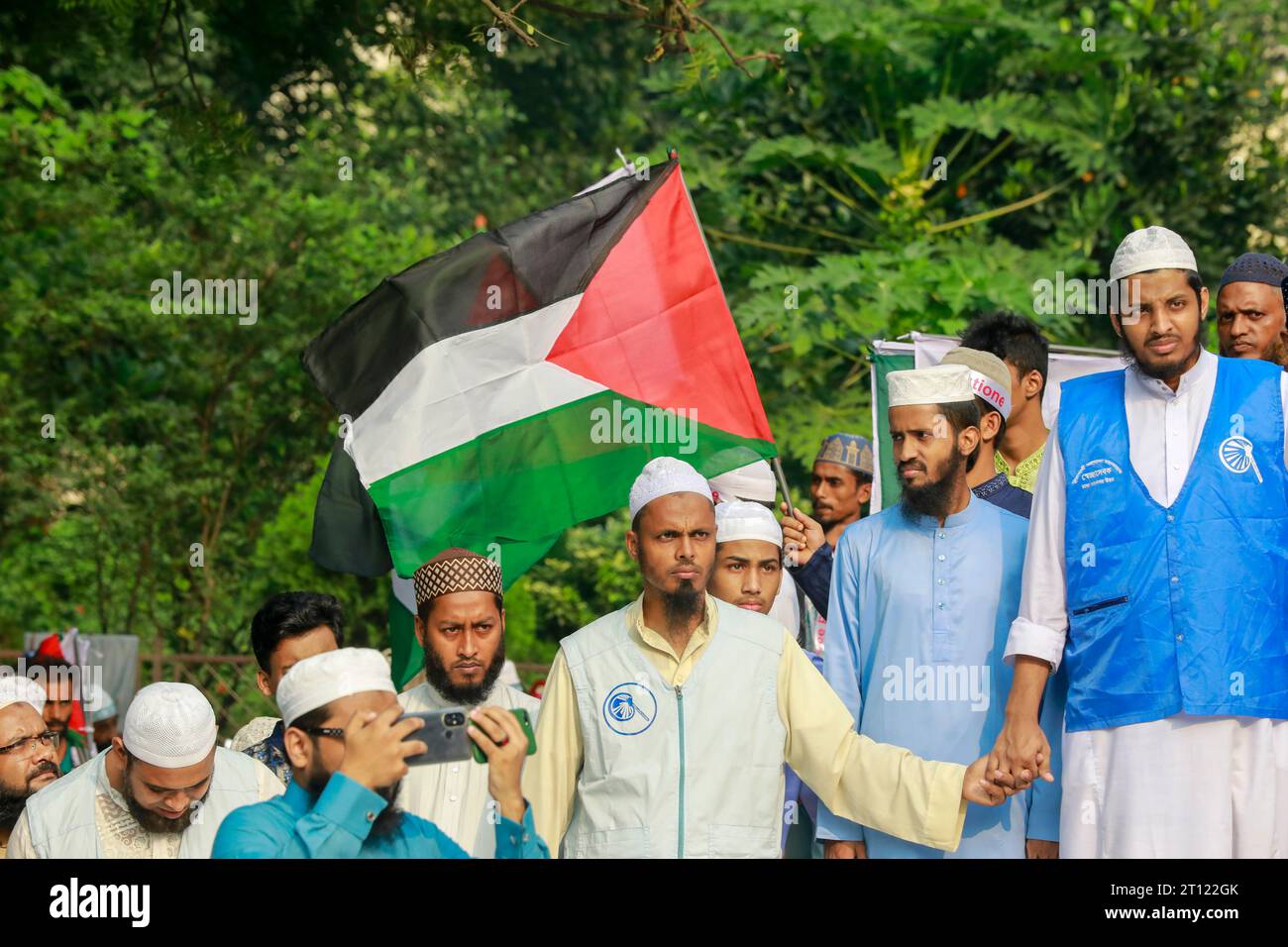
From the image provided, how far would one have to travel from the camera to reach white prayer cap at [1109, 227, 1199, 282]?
15.8ft

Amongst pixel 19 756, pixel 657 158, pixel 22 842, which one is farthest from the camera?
pixel 657 158

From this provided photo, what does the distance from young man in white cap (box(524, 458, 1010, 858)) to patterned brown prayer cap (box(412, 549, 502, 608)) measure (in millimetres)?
670

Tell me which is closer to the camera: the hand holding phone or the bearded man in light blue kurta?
the hand holding phone

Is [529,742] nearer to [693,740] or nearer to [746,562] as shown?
[693,740]

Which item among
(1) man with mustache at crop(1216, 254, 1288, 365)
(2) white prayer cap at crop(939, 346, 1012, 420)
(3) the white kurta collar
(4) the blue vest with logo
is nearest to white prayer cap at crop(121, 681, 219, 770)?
(4) the blue vest with logo

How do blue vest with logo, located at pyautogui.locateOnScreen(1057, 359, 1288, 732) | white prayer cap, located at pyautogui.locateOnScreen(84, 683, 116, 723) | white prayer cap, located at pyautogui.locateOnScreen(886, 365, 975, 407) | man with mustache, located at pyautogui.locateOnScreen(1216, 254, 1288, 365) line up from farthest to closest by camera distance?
white prayer cap, located at pyautogui.locateOnScreen(84, 683, 116, 723) → man with mustache, located at pyautogui.locateOnScreen(1216, 254, 1288, 365) → white prayer cap, located at pyautogui.locateOnScreen(886, 365, 975, 407) → blue vest with logo, located at pyautogui.locateOnScreen(1057, 359, 1288, 732)

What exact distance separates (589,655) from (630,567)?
8973 millimetres

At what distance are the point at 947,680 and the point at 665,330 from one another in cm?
239

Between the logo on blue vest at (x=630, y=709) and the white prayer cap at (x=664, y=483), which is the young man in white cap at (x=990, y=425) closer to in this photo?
the white prayer cap at (x=664, y=483)

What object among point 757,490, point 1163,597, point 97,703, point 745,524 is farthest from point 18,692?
point 97,703

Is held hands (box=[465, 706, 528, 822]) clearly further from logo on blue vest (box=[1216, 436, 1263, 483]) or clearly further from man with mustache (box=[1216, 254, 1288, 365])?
man with mustache (box=[1216, 254, 1288, 365])

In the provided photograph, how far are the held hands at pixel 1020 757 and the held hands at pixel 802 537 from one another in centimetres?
158

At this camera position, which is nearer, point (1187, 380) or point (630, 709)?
point (630, 709)

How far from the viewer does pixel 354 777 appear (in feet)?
12.4
